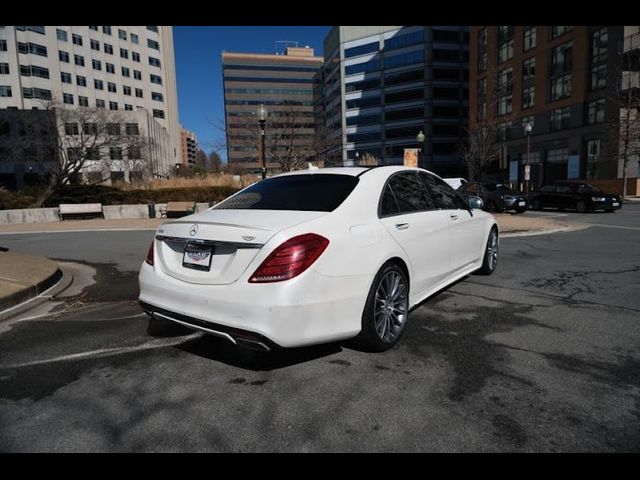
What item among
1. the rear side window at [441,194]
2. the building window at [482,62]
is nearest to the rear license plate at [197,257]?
the rear side window at [441,194]

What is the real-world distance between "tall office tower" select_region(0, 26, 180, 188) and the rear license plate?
5442 centimetres

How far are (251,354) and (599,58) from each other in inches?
1848

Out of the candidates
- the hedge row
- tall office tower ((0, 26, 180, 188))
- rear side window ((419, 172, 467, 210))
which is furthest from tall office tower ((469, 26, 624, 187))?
tall office tower ((0, 26, 180, 188))

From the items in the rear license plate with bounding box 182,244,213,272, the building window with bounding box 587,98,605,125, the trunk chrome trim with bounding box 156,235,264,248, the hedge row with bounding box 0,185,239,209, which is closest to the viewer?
the trunk chrome trim with bounding box 156,235,264,248

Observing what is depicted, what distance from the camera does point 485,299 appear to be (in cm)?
503

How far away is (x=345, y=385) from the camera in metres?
2.96

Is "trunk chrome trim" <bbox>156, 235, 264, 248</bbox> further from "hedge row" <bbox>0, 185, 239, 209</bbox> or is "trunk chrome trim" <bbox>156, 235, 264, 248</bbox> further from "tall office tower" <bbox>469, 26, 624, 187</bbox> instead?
"tall office tower" <bbox>469, 26, 624, 187</bbox>

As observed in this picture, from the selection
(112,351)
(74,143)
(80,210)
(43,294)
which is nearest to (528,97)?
(80,210)

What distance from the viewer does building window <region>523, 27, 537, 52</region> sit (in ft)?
150

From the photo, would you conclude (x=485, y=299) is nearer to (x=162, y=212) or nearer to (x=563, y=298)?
(x=563, y=298)

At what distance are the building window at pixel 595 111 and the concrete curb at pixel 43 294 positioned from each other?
44511 millimetres

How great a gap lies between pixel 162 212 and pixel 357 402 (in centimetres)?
1882

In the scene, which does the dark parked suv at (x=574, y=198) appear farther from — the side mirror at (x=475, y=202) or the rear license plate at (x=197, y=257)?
the rear license plate at (x=197, y=257)
